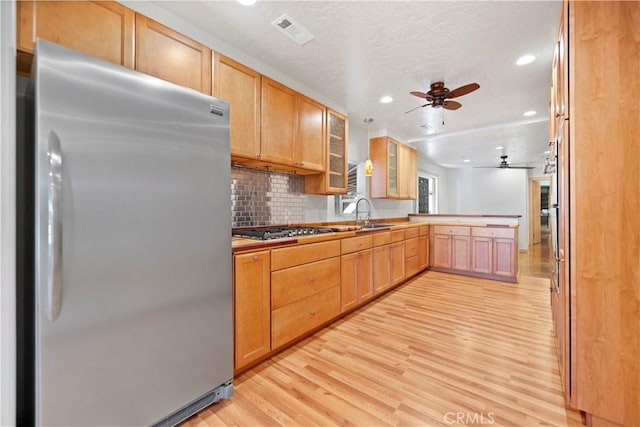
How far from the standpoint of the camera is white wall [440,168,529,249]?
24.6ft

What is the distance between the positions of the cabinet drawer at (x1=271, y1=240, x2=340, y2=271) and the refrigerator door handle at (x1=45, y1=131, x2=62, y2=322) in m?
1.15

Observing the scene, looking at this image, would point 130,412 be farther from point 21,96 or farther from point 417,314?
point 417,314

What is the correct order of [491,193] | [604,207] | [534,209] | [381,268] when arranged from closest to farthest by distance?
[604,207], [381,268], [534,209], [491,193]

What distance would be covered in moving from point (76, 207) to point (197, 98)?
0.76 metres

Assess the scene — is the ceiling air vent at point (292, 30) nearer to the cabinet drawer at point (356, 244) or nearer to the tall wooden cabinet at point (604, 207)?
the tall wooden cabinet at point (604, 207)

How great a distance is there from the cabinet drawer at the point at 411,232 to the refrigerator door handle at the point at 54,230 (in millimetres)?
3654

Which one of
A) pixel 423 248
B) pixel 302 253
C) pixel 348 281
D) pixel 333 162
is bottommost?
pixel 348 281

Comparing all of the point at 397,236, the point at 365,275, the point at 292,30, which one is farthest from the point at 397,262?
the point at 292,30

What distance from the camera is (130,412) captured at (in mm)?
1225

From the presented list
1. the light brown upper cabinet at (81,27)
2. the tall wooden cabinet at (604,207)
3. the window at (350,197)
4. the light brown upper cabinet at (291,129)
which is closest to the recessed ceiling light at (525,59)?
the tall wooden cabinet at (604,207)

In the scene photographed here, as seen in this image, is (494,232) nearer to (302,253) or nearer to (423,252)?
(423,252)

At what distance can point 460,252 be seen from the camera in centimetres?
455

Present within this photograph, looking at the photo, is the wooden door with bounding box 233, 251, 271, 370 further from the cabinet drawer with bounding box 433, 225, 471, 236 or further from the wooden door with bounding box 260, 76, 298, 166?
the cabinet drawer with bounding box 433, 225, 471, 236

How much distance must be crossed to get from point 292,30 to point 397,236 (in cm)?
268
